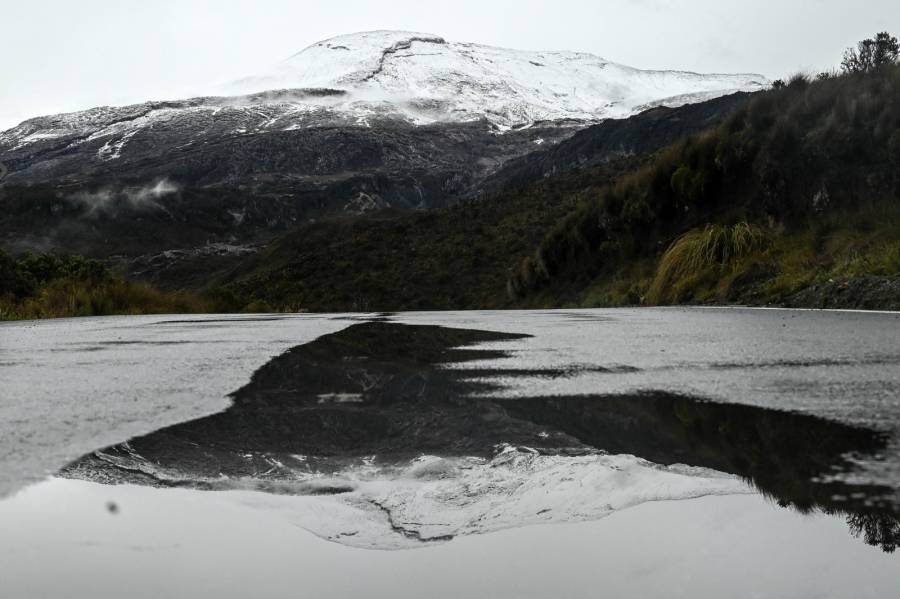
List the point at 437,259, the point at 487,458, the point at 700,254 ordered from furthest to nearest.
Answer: the point at 437,259
the point at 700,254
the point at 487,458

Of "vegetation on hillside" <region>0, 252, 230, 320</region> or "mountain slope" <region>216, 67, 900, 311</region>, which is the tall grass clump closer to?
"mountain slope" <region>216, 67, 900, 311</region>

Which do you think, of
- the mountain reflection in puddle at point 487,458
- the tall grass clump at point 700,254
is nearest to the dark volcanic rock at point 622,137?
the tall grass clump at point 700,254

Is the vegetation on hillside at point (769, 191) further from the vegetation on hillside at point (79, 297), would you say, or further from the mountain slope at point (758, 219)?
the vegetation on hillside at point (79, 297)

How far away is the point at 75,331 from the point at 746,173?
13.2 meters

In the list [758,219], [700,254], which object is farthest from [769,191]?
[700,254]

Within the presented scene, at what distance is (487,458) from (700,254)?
1382 cm

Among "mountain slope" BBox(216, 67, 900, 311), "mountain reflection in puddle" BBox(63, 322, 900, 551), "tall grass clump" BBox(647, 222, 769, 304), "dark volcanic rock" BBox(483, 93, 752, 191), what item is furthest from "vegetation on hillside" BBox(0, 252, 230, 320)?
"dark volcanic rock" BBox(483, 93, 752, 191)

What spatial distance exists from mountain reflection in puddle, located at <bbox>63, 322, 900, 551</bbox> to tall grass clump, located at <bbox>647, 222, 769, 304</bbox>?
458 inches

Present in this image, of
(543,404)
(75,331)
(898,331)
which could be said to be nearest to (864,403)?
(543,404)

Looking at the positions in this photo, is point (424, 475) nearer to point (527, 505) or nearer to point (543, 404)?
point (527, 505)

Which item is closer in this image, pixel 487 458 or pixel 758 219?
pixel 487 458

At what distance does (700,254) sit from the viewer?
634 inches

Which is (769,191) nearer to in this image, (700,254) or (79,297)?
(700,254)

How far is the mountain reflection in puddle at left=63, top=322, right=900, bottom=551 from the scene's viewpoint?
7.94ft
